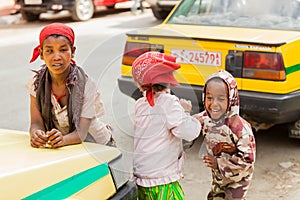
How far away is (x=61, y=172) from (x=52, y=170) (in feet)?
0.14

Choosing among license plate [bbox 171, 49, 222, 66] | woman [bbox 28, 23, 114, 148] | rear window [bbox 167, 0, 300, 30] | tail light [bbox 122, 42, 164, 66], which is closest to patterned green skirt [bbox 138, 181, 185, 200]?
woman [bbox 28, 23, 114, 148]

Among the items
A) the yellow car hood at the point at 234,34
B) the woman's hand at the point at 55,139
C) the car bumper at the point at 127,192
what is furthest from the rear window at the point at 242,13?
the woman's hand at the point at 55,139

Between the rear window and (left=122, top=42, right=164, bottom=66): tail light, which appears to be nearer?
(left=122, top=42, right=164, bottom=66): tail light

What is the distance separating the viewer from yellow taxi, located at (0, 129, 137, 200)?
1961 mm

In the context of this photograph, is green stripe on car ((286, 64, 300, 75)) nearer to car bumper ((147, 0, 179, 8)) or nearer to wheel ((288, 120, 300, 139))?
wheel ((288, 120, 300, 139))

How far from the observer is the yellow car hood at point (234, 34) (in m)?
4.29

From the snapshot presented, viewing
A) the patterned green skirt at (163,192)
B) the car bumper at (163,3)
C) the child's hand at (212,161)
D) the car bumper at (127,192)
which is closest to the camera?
the car bumper at (127,192)

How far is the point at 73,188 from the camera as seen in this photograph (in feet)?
6.93

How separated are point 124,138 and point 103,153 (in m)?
0.33

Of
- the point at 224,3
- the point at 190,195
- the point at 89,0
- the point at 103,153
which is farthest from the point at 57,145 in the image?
the point at 89,0

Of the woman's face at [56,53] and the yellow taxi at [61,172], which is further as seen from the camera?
the woman's face at [56,53]

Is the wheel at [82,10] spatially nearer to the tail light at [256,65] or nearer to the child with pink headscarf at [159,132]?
the tail light at [256,65]

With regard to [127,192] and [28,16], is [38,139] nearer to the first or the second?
[127,192]

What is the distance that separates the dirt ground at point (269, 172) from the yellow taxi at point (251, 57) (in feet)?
0.83
